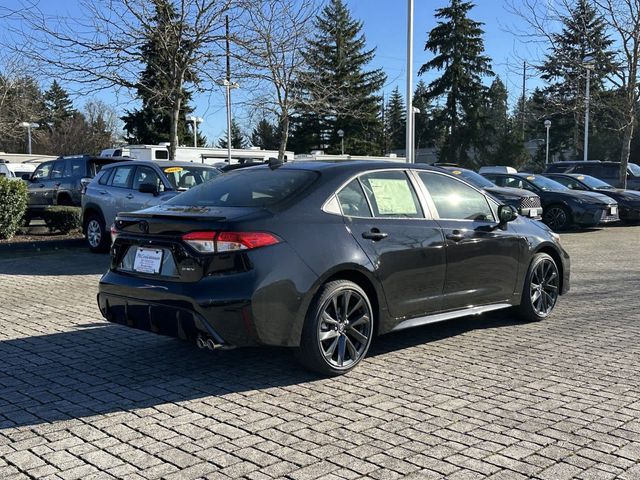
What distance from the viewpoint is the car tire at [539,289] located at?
664 centimetres

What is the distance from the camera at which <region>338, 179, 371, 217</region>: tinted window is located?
5.12m

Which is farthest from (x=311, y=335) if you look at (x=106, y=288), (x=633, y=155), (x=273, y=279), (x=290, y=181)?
(x=633, y=155)

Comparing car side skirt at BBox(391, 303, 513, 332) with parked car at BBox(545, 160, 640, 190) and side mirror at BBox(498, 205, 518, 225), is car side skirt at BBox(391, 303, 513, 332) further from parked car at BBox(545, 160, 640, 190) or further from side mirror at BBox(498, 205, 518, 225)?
parked car at BBox(545, 160, 640, 190)

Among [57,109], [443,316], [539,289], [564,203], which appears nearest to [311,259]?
[443,316]

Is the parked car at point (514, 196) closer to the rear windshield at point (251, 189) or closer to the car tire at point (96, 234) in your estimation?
the car tire at point (96, 234)

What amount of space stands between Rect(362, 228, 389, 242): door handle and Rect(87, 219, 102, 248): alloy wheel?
8278 mm

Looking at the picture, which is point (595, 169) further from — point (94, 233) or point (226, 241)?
point (226, 241)

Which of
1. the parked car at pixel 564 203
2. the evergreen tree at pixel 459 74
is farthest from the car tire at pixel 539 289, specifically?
the evergreen tree at pixel 459 74

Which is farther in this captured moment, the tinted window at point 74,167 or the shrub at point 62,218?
the tinted window at point 74,167

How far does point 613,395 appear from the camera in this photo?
4559mm

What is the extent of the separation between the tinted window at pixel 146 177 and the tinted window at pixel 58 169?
612cm

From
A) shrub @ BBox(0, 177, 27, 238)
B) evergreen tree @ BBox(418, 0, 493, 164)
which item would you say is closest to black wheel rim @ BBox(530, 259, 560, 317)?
shrub @ BBox(0, 177, 27, 238)

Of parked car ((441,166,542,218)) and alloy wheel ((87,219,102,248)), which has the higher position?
parked car ((441,166,542,218))

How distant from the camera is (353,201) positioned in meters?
5.20
